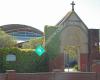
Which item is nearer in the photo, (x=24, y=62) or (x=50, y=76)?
(x=50, y=76)

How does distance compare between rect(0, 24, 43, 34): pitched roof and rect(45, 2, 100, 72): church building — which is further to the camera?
rect(0, 24, 43, 34): pitched roof

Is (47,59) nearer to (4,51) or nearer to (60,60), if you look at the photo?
(60,60)

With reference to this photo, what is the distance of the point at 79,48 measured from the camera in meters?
38.3

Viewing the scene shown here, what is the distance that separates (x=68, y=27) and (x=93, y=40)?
3.39 m

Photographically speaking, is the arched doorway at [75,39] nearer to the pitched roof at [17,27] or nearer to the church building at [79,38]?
the church building at [79,38]

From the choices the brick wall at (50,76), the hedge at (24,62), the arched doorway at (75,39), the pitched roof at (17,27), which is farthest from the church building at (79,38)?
the pitched roof at (17,27)

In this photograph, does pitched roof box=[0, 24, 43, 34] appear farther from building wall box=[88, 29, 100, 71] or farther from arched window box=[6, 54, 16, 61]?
arched window box=[6, 54, 16, 61]

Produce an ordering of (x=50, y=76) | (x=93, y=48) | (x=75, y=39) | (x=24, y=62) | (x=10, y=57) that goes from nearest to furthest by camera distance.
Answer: (x=50, y=76)
(x=10, y=57)
(x=24, y=62)
(x=75, y=39)
(x=93, y=48)

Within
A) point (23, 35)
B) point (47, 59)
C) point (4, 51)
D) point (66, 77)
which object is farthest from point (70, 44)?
point (23, 35)

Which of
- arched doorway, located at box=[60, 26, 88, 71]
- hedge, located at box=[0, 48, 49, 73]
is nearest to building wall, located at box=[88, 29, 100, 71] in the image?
arched doorway, located at box=[60, 26, 88, 71]

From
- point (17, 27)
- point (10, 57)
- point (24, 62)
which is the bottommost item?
point (24, 62)

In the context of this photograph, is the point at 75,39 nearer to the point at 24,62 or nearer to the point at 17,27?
the point at 24,62

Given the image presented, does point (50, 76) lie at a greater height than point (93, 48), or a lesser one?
lesser

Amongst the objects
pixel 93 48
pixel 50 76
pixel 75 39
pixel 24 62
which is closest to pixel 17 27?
pixel 75 39
